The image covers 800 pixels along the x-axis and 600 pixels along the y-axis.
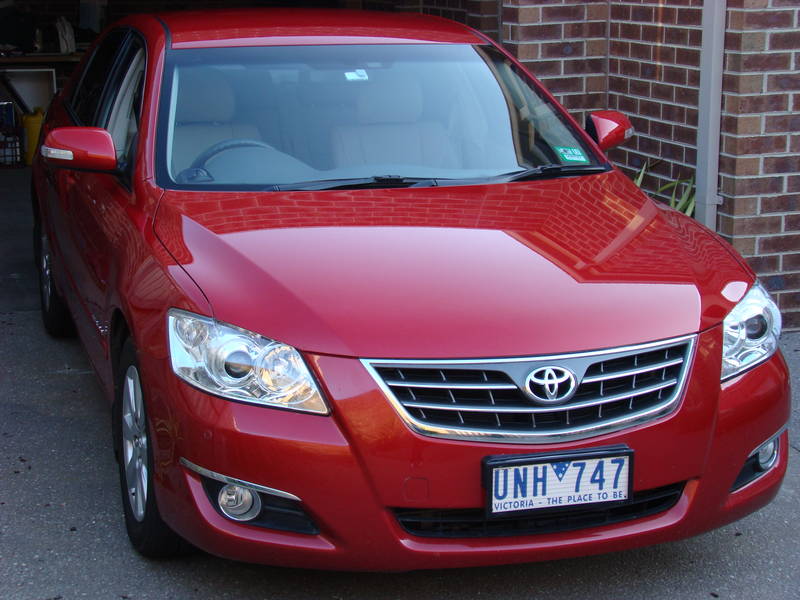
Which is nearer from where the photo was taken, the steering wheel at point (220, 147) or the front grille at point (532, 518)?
the front grille at point (532, 518)

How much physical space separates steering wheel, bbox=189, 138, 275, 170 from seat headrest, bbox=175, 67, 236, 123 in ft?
0.32

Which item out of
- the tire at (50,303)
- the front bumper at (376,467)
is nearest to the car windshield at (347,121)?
the front bumper at (376,467)

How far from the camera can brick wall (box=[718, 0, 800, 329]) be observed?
18.6 feet

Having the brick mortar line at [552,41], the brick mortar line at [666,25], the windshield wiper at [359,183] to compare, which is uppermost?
the brick mortar line at [666,25]

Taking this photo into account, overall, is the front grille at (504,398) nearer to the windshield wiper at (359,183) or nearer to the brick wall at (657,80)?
the windshield wiper at (359,183)

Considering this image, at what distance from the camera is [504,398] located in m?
3.02

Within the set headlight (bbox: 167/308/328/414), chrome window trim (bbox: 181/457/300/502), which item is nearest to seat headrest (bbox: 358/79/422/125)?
headlight (bbox: 167/308/328/414)

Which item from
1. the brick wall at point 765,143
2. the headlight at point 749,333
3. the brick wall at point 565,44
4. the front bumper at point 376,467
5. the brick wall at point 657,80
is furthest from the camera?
the brick wall at point 565,44

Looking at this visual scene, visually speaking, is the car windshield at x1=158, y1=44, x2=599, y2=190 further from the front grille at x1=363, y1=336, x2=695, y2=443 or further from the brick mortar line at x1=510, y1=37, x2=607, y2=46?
the brick mortar line at x1=510, y1=37, x2=607, y2=46

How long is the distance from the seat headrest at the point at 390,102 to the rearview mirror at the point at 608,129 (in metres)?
0.80

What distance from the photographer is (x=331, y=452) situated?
2.95 m

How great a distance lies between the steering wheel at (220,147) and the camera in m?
4.08

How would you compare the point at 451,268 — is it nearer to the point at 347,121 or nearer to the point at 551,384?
the point at 551,384

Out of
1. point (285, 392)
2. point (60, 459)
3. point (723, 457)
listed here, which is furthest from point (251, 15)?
point (723, 457)
